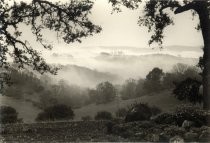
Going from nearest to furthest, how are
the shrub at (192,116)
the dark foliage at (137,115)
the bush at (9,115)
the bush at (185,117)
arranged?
the shrub at (192,116)
the bush at (185,117)
the dark foliage at (137,115)
the bush at (9,115)

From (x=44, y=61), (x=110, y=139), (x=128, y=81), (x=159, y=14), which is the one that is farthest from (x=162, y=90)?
(x=110, y=139)

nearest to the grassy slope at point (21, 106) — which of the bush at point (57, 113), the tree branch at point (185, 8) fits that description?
the bush at point (57, 113)

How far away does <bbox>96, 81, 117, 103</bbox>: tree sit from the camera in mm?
74225

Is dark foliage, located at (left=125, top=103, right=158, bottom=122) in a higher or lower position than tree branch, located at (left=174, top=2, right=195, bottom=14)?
lower

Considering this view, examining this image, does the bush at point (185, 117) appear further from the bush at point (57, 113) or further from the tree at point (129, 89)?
the tree at point (129, 89)

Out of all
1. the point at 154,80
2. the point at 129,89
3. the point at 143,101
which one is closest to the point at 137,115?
the point at 143,101

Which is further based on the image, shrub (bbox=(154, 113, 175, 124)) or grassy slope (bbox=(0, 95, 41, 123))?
grassy slope (bbox=(0, 95, 41, 123))

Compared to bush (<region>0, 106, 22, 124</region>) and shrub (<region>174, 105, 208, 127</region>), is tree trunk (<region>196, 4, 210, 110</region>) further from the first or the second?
bush (<region>0, 106, 22, 124</region>)

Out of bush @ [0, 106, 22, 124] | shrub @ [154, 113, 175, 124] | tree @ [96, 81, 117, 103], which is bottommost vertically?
shrub @ [154, 113, 175, 124]

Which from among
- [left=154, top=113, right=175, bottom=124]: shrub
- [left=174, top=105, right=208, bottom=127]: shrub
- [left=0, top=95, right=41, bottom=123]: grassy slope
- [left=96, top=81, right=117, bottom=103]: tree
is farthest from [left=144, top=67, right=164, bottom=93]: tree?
[left=174, top=105, right=208, bottom=127]: shrub

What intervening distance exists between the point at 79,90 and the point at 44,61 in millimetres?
61498

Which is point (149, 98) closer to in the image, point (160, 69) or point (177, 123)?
point (160, 69)

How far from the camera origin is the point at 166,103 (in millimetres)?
58531

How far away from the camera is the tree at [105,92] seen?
7422 centimetres
